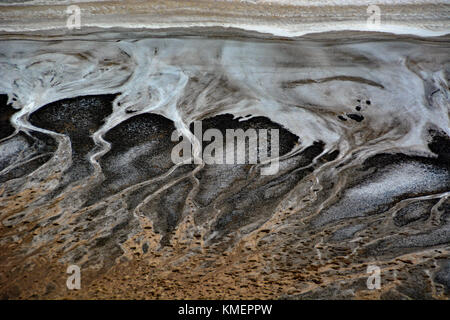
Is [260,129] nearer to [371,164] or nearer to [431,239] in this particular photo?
[371,164]

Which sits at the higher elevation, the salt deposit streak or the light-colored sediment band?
the light-colored sediment band

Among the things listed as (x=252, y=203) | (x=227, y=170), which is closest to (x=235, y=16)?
(x=227, y=170)

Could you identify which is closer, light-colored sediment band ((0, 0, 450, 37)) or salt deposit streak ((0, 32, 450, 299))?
salt deposit streak ((0, 32, 450, 299))

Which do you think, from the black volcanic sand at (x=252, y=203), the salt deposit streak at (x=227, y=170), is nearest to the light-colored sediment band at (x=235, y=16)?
the salt deposit streak at (x=227, y=170)

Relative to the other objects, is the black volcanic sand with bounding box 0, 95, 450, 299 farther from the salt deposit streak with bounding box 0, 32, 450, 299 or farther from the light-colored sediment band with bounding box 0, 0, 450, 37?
the light-colored sediment band with bounding box 0, 0, 450, 37

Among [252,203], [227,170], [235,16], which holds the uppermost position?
[235,16]

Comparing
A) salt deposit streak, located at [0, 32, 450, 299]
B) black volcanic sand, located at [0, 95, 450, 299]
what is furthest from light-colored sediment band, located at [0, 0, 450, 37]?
black volcanic sand, located at [0, 95, 450, 299]

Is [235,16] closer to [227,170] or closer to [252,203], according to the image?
[227,170]

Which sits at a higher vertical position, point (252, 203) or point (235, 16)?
point (235, 16)

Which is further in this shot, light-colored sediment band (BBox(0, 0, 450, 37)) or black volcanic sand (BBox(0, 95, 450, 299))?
light-colored sediment band (BBox(0, 0, 450, 37))
